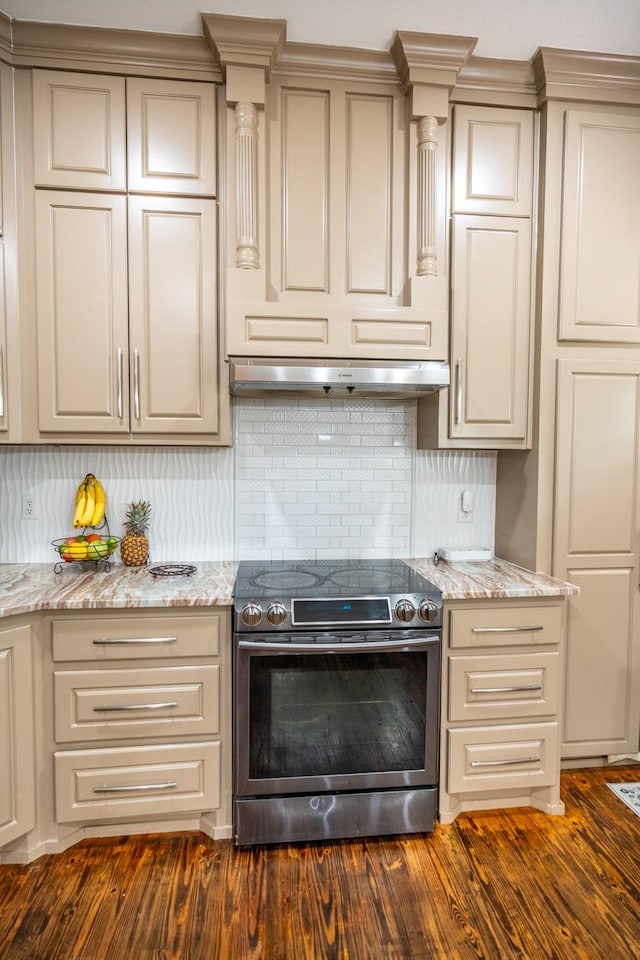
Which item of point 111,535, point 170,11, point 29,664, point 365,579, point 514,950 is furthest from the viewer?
point 111,535

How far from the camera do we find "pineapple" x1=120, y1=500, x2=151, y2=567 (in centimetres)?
235

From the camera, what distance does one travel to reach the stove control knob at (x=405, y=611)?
1.94m

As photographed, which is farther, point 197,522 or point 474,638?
point 197,522

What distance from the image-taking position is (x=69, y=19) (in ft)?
6.52

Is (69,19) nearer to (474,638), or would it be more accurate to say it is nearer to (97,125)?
(97,125)

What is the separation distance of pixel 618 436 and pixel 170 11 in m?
2.47

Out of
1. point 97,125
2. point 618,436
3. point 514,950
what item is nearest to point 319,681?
point 514,950

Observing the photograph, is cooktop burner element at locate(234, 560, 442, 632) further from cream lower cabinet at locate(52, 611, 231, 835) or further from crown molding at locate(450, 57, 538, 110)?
crown molding at locate(450, 57, 538, 110)

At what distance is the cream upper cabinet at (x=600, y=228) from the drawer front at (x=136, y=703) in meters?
2.09

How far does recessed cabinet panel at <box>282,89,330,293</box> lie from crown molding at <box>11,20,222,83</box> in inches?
15.0

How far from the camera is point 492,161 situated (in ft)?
7.43

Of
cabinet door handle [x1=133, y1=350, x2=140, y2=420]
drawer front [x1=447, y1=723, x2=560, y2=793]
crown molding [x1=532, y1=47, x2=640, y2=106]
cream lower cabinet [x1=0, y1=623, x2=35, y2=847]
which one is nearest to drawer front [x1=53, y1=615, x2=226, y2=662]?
cream lower cabinet [x1=0, y1=623, x2=35, y2=847]

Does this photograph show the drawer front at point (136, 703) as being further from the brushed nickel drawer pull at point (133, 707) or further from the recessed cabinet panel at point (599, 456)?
the recessed cabinet panel at point (599, 456)

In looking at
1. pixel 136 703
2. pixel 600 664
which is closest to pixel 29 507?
pixel 136 703
